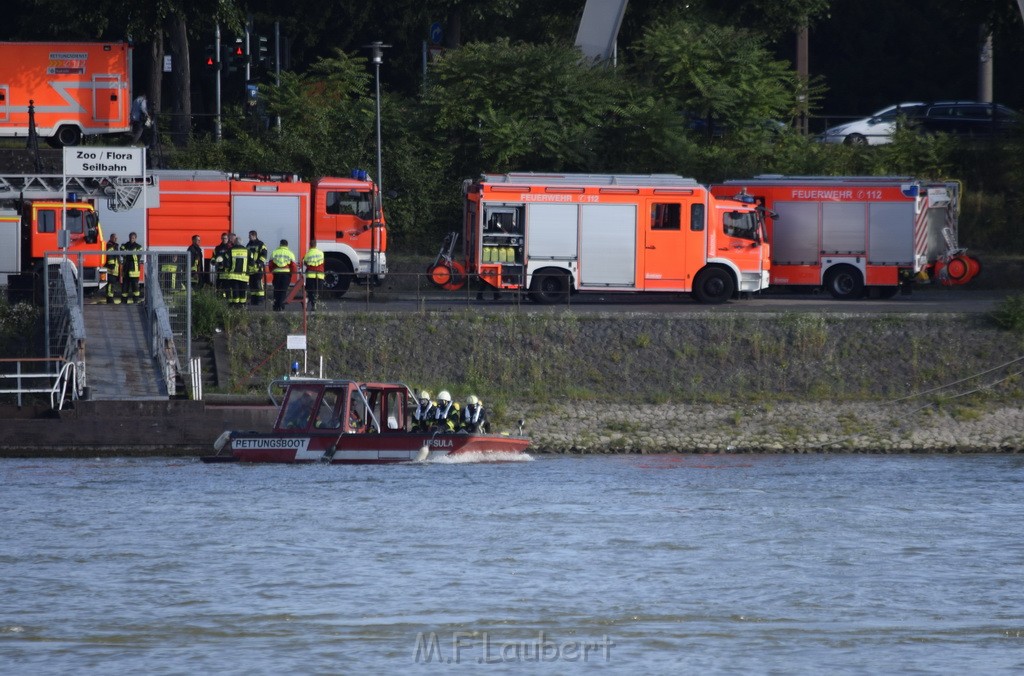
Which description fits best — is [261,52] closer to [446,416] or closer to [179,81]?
[179,81]

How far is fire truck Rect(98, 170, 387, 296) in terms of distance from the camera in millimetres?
39781

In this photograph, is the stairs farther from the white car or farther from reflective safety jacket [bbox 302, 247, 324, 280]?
the white car

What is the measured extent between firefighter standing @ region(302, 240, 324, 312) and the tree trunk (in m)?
15.3

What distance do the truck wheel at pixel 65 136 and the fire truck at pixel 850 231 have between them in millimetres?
18186

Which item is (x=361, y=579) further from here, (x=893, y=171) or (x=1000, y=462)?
(x=893, y=171)

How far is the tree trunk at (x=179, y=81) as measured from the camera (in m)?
49.7

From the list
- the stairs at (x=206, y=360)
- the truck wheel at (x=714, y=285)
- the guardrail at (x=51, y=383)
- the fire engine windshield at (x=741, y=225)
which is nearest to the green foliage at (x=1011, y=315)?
the fire engine windshield at (x=741, y=225)

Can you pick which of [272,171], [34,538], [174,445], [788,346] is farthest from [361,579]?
[272,171]

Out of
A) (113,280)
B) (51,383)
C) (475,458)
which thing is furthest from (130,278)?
(475,458)

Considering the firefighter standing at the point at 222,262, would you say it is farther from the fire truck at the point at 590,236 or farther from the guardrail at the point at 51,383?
the fire truck at the point at 590,236

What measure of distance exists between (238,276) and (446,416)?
299 inches

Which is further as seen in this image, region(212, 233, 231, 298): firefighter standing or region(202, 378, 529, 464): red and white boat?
region(212, 233, 231, 298): firefighter standing

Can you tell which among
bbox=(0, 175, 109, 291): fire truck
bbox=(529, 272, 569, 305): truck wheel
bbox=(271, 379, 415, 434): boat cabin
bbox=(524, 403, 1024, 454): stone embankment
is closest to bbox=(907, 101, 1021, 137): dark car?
bbox=(529, 272, 569, 305): truck wheel

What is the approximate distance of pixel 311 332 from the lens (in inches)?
1346
